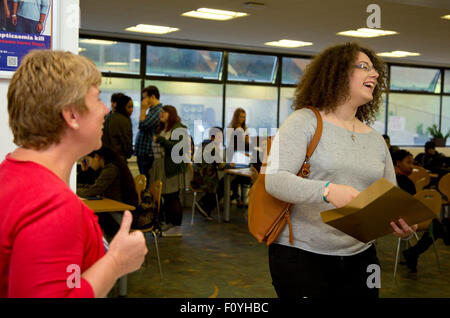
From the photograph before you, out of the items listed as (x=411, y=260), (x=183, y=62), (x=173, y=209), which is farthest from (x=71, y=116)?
(x=183, y=62)

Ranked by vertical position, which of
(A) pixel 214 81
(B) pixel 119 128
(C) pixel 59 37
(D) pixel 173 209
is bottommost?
(D) pixel 173 209

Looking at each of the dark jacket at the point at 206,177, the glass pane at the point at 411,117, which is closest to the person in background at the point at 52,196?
the dark jacket at the point at 206,177

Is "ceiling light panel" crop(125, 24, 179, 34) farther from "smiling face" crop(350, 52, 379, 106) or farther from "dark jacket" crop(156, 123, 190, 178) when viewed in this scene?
"smiling face" crop(350, 52, 379, 106)

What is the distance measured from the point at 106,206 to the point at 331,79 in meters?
2.53

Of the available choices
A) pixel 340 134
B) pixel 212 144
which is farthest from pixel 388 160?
pixel 212 144

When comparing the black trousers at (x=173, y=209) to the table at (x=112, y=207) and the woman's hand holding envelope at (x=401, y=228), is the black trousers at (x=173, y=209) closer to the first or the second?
the table at (x=112, y=207)

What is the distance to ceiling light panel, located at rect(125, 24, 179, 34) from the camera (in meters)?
8.77

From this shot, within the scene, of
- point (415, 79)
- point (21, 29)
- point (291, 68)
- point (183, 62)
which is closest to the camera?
point (21, 29)

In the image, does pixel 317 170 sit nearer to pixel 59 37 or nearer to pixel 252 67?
pixel 59 37

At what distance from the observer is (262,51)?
37.5ft

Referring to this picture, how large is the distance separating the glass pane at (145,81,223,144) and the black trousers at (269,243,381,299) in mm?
8900

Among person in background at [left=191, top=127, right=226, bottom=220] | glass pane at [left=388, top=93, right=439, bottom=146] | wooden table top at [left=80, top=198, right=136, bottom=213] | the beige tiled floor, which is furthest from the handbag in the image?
glass pane at [left=388, top=93, right=439, bottom=146]

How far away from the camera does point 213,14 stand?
748 cm

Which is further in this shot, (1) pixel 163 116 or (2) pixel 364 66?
(1) pixel 163 116
